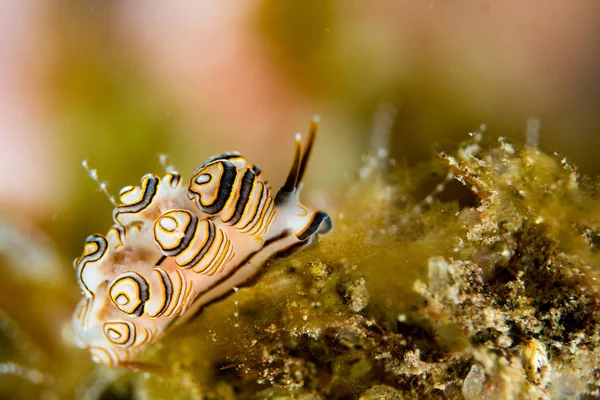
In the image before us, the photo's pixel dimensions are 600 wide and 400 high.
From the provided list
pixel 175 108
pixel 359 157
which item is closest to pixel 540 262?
pixel 359 157

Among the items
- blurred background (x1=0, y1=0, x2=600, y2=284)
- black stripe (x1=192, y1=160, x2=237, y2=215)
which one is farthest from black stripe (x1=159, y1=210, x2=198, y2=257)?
blurred background (x1=0, y1=0, x2=600, y2=284)

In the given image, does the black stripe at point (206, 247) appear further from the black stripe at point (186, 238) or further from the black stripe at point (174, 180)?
the black stripe at point (174, 180)

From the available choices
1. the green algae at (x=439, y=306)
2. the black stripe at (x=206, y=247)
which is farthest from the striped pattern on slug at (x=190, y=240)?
the green algae at (x=439, y=306)

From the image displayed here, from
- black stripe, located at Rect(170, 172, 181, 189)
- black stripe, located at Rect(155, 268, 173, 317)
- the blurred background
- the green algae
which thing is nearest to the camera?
the green algae

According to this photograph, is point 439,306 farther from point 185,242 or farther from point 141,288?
point 141,288

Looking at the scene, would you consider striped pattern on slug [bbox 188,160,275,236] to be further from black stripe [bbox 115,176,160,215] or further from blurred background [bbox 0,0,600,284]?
blurred background [bbox 0,0,600,284]

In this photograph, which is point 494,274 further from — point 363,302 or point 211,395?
point 211,395
